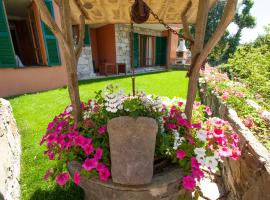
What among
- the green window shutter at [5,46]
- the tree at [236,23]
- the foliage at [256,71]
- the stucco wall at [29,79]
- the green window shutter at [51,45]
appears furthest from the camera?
the tree at [236,23]

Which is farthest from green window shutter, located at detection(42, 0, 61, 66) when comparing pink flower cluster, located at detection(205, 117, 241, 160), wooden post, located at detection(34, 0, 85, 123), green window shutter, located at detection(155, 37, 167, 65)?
green window shutter, located at detection(155, 37, 167, 65)

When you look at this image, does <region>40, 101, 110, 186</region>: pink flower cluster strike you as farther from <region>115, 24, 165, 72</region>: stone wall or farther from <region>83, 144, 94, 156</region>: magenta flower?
<region>115, 24, 165, 72</region>: stone wall

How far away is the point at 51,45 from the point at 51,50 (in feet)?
0.49

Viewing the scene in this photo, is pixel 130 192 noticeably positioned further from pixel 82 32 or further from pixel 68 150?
pixel 82 32

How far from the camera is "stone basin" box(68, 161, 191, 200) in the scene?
1.14m

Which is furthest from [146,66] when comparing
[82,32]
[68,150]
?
[68,150]

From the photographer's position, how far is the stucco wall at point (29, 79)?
5.05m

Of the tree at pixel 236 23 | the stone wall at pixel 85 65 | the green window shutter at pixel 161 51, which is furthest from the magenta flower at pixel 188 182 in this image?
the tree at pixel 236 23

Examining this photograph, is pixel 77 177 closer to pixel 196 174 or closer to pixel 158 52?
pixel 196 174

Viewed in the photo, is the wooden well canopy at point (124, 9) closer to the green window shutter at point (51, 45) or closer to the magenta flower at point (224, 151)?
the magenta flower at point (224, 151)

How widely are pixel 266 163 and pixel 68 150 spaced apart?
58.2 inches

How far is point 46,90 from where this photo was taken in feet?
19.0

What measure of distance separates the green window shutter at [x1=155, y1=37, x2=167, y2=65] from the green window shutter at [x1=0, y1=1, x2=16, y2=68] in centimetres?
894

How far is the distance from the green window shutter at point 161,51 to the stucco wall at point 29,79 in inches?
304
